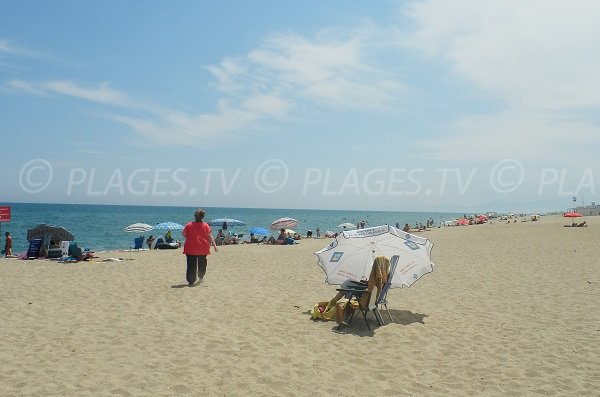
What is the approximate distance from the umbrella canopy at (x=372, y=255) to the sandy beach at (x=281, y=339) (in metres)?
0.79

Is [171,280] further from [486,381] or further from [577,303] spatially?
[577,303]

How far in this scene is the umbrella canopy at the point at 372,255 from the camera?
7.61 m

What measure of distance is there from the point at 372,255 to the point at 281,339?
2430 millimetres

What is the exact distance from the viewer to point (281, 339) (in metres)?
6.15

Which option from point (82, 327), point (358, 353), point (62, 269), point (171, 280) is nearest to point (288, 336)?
point (358, 353)

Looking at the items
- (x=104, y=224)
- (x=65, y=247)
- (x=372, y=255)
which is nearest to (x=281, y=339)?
(x=372, y=255)

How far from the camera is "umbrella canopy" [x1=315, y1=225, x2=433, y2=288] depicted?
7613 millimetres

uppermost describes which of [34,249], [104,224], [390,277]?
[390,277]

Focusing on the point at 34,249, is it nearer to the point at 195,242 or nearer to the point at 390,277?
the point at 195,242

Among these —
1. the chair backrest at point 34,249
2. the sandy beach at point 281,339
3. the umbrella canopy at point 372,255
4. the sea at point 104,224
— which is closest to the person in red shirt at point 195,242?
the sandy beach at point 281,339

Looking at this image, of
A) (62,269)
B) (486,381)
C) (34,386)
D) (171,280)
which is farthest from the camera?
(62,269)

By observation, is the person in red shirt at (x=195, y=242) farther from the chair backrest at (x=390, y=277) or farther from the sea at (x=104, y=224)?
the sea at (x=104, y=224)

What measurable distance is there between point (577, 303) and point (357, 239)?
14.7 feet

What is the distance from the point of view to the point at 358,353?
5.67 metres
